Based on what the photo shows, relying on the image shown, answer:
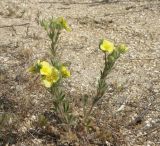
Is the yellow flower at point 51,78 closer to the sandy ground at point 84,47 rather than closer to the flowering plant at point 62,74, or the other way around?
the flowering plant at point 62,74

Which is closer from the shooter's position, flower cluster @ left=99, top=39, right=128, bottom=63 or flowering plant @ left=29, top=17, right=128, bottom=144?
flowering plant @ left=29, top=17, right=128, bottom=144

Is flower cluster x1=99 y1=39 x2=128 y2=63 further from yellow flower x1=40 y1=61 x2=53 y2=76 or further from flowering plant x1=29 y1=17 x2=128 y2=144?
yellow flower x1=40 y1=61 x2=53 y2=76

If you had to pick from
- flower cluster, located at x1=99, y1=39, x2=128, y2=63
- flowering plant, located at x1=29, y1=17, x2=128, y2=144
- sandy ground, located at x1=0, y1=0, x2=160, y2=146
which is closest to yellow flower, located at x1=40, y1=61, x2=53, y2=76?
flowering plant, located at x1=29, y1=17, x2=128, y2=144

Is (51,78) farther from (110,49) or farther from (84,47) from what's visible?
(84,47)

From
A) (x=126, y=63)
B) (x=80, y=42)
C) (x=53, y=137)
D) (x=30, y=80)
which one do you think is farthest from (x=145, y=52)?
(x=53, y=137)

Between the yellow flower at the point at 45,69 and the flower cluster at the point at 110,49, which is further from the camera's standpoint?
the flower cluster at the point at 110,49

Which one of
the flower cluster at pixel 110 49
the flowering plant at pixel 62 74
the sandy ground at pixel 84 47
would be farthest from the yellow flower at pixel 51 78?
the sandy ground at pixel 84 47

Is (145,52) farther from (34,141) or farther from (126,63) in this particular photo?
(34,141)

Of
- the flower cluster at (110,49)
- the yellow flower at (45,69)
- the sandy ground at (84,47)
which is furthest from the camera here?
the sandy ground at (84,47)

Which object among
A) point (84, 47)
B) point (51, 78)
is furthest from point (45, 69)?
point (84, 47)
